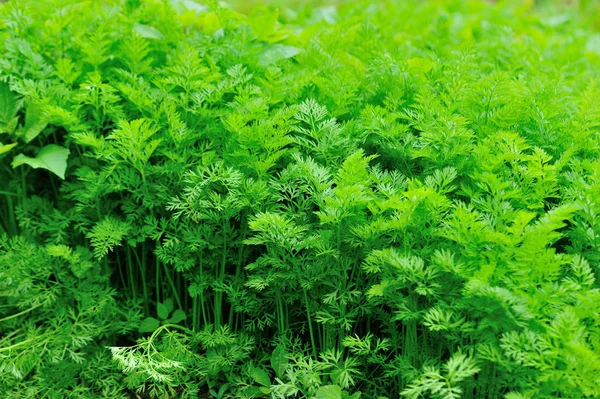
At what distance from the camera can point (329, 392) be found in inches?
75.9

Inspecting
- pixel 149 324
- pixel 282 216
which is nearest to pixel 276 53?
pixel 282 216

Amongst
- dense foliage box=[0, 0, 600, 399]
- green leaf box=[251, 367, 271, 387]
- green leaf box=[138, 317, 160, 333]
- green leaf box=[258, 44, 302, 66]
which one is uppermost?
green leaf box=[258, 44, 302, 66]

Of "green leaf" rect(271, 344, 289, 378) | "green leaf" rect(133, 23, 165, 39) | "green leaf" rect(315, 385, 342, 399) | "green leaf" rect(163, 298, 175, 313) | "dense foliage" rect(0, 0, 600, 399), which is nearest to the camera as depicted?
"dense foliage" rect(0, 0, 600, 399)

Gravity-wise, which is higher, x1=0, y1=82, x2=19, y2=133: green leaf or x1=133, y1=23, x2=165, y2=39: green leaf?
x1=133, y1=23, x2=165, y2=39: green leaf

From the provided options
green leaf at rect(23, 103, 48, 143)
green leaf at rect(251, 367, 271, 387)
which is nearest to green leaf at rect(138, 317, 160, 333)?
green leaf at rect(251, 367, 271, 387)

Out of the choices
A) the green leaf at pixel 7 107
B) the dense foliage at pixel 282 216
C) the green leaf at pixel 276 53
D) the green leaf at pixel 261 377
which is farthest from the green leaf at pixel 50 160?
the green leaf at pixel 261 377

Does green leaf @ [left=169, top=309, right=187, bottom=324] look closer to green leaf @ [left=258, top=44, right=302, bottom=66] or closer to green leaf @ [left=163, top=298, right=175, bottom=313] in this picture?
green leaf @ [left=163, top=298, right=175, bottom=313]

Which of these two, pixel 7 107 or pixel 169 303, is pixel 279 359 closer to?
pixel 169 303

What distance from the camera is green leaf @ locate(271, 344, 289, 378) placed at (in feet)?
6.89

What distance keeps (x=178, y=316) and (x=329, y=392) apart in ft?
2.23

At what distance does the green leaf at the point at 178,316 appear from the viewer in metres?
2.31

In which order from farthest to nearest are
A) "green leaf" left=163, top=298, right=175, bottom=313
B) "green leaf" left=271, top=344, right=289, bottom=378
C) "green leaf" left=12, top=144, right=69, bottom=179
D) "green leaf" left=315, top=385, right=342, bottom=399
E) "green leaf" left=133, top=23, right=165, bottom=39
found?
"green leaf" left=133, top=23, right=165, bottom=39 → "green leaf" left=163, top=298, right=175, bottom=313 → "green leaf" left=12, top=144, right=69, bottom=179 → "green leaf" left=271, top=344, right=289, bottom=378 → "green leaf" left=315, top=385, right=342, bottom=399

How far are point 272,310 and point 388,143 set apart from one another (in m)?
0.73

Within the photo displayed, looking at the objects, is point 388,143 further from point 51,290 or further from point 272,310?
point 51,290
